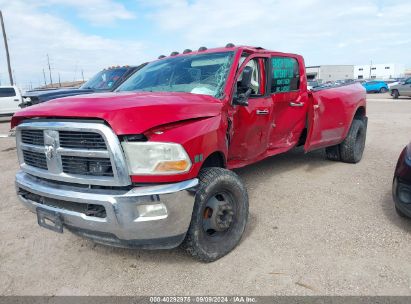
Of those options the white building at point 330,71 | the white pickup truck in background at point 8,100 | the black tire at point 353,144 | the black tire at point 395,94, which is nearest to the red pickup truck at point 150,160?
the black tire at point 353,144

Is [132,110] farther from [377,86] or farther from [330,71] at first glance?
[330,71]

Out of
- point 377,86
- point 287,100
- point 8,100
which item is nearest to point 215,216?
point 287,100

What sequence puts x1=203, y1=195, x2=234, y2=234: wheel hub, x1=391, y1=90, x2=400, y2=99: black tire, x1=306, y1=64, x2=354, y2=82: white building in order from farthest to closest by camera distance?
1. x1=306, y1=64, x2=354, y2=82: white building
2. x1=391, y1=90, x2=400, y2=99: black tire
3. x1=203, y1=195, x2=234, y2=234: wheel hub

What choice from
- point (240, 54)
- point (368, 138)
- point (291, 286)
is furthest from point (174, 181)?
point (368, 138)

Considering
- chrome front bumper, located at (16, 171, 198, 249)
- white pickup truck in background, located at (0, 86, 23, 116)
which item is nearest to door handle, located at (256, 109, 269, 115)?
chrome front bumper, located at (16, 171, 198, 249)

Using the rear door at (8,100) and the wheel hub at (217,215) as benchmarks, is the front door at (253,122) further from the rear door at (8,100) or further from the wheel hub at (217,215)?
→ the rear door at (8,100)

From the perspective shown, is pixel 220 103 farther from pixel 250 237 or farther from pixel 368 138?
pixel 368 138

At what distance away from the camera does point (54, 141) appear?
2654mm

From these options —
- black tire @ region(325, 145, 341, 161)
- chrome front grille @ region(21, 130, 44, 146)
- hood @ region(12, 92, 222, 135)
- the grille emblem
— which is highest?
hood @ region(12, 92, 222, 135)

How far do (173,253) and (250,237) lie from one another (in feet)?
2.61

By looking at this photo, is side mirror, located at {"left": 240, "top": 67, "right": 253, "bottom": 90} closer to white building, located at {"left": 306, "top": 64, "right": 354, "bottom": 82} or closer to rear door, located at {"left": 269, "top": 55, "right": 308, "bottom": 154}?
rear door, located at {"left": 269, "top": 55, "right": 308, "bottom": 154}

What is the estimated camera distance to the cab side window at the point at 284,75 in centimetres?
439

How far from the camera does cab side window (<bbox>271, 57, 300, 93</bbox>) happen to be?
4387 millimetres

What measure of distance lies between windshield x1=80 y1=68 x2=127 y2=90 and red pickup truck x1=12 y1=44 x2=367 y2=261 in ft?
17.3
